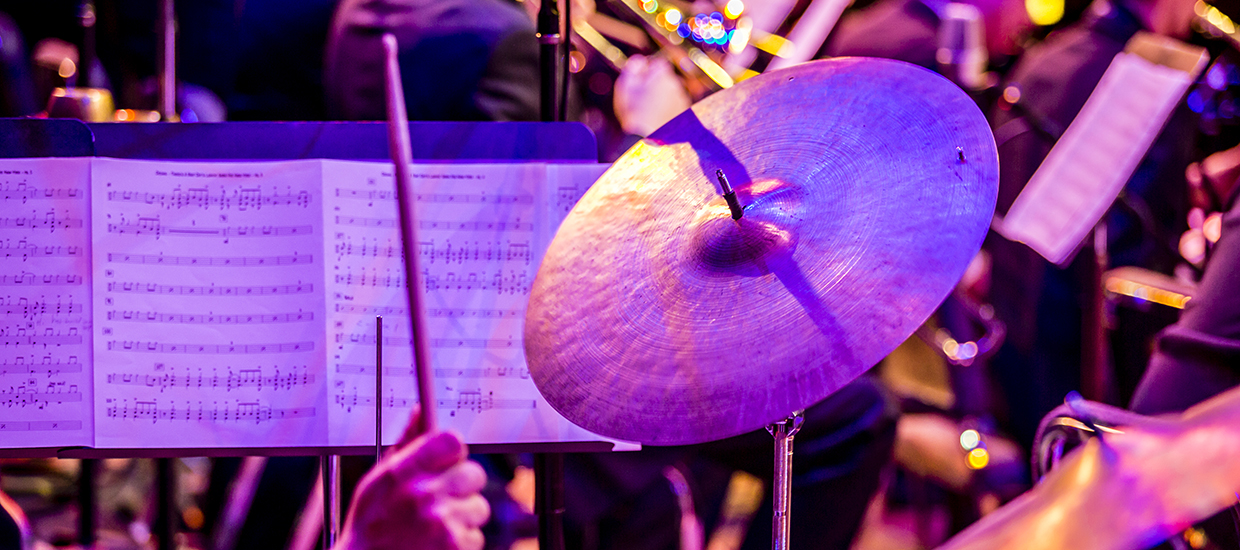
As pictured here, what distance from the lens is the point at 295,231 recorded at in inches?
45.0

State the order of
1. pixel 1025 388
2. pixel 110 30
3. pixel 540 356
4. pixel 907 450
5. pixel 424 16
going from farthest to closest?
pixel 1025 388
pixel 907 450
pixel 110 30
pixel 424 16
pixel 540 356

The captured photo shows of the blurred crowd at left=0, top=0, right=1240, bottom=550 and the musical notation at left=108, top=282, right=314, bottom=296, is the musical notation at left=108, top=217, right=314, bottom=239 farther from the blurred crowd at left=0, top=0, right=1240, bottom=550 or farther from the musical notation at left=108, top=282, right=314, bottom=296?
the blurred crowd at left=0, top=0, right=1240, bottom=550

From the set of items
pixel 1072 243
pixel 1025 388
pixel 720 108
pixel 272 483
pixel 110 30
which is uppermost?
pixel 110 30

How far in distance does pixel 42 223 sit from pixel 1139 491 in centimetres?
119

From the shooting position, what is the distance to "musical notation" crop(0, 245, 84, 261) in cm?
112

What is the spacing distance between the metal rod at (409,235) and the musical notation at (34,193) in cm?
76

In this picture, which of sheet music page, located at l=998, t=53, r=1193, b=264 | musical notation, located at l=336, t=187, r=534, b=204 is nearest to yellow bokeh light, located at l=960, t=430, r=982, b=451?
sheet music page, located at l=998, t=53, r=1193, b=264

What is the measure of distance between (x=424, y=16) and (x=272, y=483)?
115cm

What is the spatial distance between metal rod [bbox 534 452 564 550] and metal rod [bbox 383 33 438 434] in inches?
26.7

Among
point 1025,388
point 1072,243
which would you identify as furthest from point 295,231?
point 1025,388

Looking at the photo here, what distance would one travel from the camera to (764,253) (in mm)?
866

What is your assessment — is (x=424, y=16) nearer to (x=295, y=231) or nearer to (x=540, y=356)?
(x=295, y=231)

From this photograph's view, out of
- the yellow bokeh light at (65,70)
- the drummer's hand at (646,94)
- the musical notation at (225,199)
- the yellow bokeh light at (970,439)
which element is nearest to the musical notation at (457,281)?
the musical notation at (225,199)

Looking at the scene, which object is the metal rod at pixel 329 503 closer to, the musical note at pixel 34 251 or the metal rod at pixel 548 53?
the musical note at pixel 34 251
